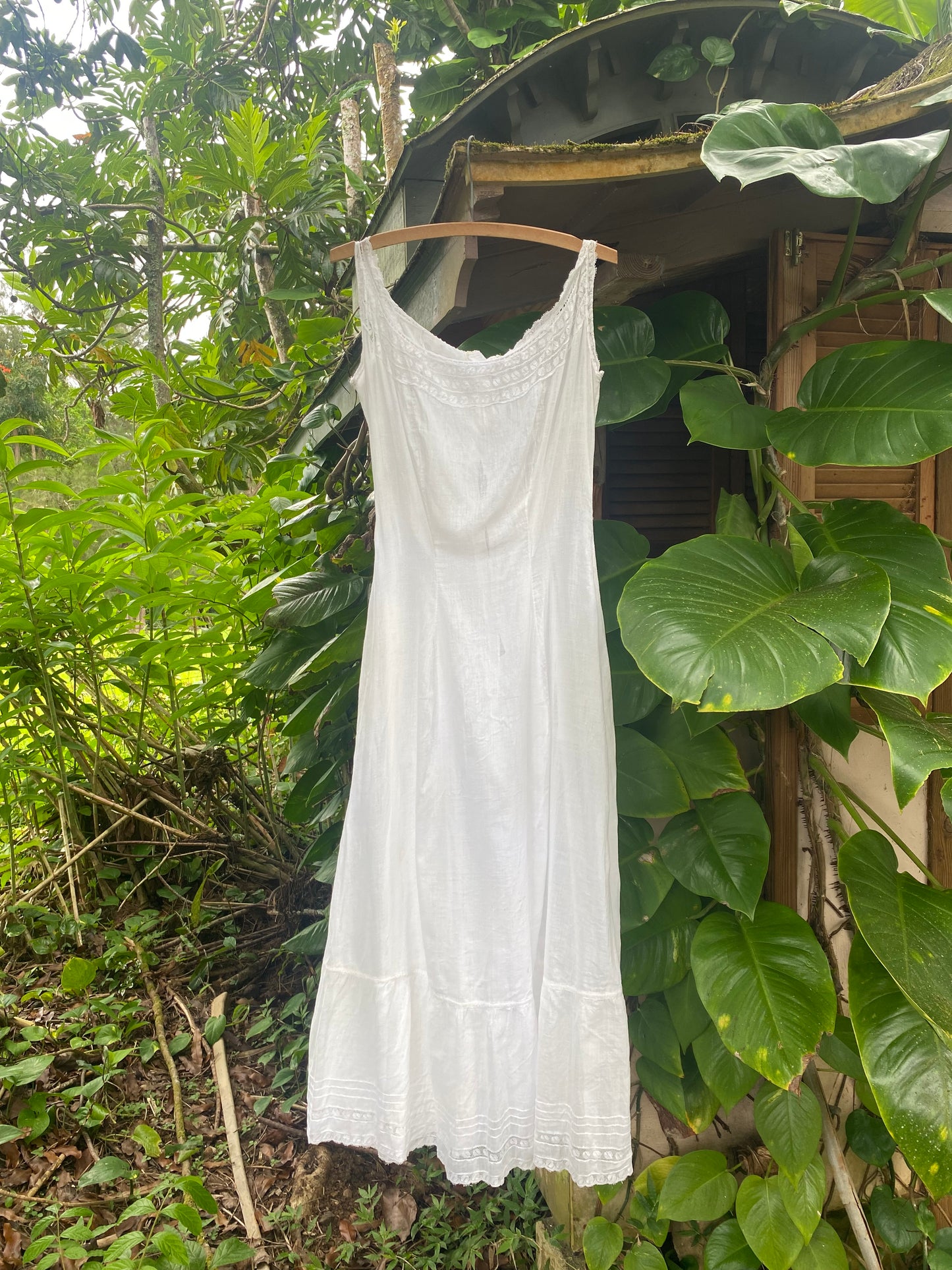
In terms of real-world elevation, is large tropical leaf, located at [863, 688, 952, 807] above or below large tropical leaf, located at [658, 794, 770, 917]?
above

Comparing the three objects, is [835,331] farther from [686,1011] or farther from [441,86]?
[441,86]

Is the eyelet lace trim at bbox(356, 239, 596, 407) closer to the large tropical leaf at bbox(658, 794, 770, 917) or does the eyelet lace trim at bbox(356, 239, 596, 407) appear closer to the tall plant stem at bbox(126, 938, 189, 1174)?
the large tropical leaf at bbox(658, 794, 770, 917)

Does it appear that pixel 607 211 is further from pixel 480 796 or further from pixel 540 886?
pixel 540 886

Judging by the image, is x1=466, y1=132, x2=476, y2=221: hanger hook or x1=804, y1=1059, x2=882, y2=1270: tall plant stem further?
x1=804, y1=1059, x2=882, y2=1270: tall plant stem

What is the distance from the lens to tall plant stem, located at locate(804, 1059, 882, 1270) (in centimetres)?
132

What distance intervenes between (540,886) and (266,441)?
323 cm

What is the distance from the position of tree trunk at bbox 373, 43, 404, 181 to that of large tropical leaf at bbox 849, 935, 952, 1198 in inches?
132

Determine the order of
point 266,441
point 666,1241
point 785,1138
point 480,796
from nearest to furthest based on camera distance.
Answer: point 480,796 → point 785,1138 → point 666,1241 → point 266,441

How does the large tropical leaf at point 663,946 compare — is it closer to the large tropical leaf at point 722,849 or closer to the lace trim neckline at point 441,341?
the large tropical leaf at point 722,849

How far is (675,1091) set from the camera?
1.39 metres

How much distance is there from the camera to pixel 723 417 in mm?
1275

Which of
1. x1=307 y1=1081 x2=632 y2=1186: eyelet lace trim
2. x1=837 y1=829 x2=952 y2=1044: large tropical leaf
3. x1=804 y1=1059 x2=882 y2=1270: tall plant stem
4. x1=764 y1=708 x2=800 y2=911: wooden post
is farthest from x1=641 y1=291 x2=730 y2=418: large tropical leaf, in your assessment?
x1=804 y1=1059 x2=882 y2=1270: tall plant stem

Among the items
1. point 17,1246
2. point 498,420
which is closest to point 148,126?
point 498,420

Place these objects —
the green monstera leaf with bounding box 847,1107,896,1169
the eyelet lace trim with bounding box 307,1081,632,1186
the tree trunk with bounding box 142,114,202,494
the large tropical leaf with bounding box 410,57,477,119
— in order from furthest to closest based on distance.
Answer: the tree trunk with bounding box 142,114,202,494
the large tropical leaf with bounding box 410,57,477,119
the green monstera leaf with bounding box 847,1107,896,1169
the eyelet lace trim with bounding box 307,1081,632,1186
